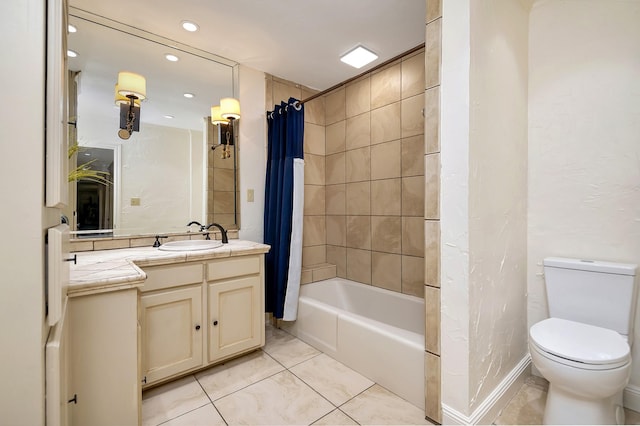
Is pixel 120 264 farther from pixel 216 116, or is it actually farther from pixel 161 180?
pixel 216 116

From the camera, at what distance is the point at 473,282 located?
132cm

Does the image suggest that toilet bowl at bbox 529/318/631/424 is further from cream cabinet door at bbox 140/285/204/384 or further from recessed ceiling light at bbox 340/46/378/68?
recessed ceiling light at bbox 340/46/378/68

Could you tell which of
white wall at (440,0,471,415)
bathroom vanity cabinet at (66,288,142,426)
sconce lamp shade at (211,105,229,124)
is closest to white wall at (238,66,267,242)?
sconce lamp shade at (211,105,229,124)

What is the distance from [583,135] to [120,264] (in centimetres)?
267

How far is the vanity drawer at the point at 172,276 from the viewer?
162cm

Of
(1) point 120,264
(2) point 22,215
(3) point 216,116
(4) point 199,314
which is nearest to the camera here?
(2) point 22,215

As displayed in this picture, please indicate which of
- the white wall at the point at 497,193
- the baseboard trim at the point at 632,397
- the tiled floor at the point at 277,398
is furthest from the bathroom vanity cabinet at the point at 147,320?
the baseboard trim at the point at 632,397

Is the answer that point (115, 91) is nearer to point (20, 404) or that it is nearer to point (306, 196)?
point (306, 196)

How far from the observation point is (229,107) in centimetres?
238

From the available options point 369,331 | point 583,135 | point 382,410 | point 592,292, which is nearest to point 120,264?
point 369,331

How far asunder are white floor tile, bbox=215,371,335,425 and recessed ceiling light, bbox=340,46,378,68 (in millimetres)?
2448

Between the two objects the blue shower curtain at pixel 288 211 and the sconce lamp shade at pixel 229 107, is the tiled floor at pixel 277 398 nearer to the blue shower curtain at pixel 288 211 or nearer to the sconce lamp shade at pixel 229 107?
the blue shower curtain at pixel 288 211

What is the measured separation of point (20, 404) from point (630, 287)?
8.04 feet

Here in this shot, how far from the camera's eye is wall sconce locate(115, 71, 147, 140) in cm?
197
